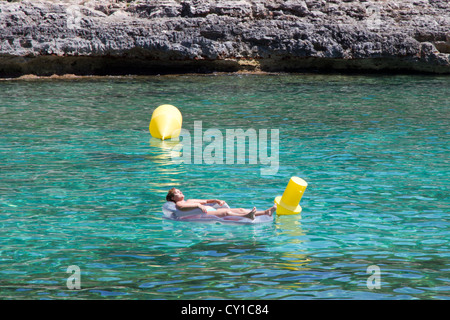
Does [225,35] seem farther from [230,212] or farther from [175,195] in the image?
[230,212]

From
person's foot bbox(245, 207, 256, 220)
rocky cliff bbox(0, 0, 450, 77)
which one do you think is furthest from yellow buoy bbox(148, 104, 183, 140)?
rocky cliff bbox(0, 0, 450, 77)

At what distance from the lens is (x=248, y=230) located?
7.76 metres

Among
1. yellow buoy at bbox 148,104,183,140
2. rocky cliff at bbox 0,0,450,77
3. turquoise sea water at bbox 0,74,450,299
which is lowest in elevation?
turquoise sea water at bbox 0,74,450,299

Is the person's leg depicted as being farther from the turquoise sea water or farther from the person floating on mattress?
the turquoise sea water

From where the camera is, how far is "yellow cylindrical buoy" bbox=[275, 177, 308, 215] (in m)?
7.96

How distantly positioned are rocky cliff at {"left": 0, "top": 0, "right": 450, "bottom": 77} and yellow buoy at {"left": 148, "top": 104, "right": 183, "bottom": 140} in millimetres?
10962

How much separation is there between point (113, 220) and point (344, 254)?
128 inches

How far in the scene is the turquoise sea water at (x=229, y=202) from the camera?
6164 mm

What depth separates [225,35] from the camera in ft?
80.8

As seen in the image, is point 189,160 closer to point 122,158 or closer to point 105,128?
point 122,158

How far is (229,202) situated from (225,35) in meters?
16.7
